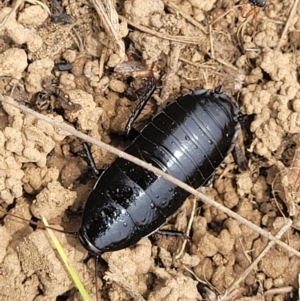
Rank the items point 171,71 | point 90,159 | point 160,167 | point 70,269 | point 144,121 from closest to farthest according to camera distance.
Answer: point 70,269
point 160,167
point 90,159
point 171,71
point 144,121

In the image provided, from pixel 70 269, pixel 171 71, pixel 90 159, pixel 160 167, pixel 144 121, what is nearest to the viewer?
pixel 70 269

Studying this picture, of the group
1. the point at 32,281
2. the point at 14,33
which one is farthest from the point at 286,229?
the point at 14,33

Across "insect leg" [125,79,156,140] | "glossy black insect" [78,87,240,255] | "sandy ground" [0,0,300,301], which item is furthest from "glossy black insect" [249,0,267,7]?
"insect leg" [125,79,156,140]

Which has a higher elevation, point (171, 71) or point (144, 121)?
point (171, 71)

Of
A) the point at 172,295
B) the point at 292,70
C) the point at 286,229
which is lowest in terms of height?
the point at 286,229

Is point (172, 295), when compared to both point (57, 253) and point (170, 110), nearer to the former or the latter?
point (57, 253)

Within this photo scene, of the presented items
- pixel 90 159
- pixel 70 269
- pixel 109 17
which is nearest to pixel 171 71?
pixel 109 17

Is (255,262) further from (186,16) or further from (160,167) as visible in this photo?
(186,16)
